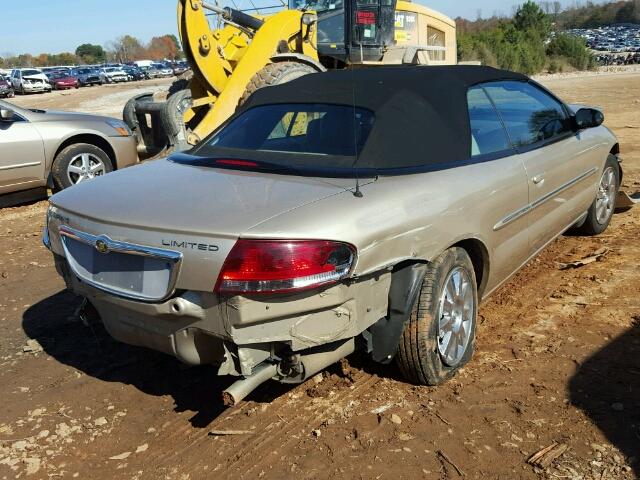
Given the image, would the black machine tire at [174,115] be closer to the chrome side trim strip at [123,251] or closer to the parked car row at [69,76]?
the chrome side trim strip at [123,251]

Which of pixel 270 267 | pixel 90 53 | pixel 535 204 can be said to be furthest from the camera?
pixel 90 53

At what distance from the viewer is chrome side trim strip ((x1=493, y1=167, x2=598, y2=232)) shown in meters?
3.83

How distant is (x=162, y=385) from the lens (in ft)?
12.1

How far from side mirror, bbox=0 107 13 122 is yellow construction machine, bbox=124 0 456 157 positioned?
1890mm

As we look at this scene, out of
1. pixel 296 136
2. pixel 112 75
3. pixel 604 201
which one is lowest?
pixel 604 201

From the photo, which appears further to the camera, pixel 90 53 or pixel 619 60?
pixel 90 53

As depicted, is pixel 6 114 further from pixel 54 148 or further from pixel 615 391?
pixel 615 391

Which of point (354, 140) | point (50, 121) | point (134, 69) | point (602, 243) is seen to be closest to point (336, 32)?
point (50, 121)

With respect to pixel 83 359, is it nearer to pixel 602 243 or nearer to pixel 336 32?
pixel 602 243

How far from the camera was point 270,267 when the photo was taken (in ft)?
8.81

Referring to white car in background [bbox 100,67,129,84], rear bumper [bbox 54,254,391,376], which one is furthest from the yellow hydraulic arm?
white car in background [bbox 100,67,129,84]

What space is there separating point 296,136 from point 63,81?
161ft

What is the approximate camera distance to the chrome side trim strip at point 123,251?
9.15ft

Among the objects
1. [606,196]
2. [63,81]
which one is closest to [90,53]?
[63,81]
